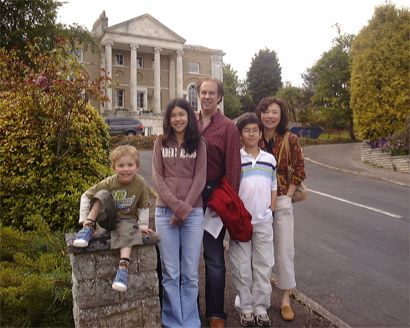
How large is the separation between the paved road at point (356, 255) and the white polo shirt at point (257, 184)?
63.2 inches

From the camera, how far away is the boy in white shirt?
12.1ft

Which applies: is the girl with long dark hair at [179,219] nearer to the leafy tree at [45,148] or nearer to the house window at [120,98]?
the leafy tree at [45,148]

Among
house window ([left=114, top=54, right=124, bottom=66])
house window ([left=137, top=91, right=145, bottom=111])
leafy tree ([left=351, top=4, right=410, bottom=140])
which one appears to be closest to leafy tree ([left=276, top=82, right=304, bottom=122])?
house window ([left=137, top=91, right=145, bottom=111])

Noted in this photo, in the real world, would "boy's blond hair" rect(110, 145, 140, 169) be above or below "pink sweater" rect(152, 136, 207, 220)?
above

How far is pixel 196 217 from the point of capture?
11.1 feet

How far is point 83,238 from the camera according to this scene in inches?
115

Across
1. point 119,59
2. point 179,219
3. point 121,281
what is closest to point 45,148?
point 179,219

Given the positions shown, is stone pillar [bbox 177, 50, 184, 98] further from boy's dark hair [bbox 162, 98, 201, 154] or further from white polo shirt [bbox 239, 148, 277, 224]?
boy's dark hair [bbox 162, 98, 201, 154]

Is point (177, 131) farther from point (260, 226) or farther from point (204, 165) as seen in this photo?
point (260, 226)

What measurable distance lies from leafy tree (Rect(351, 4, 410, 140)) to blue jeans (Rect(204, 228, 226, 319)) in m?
15.6

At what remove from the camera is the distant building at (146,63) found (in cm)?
4066

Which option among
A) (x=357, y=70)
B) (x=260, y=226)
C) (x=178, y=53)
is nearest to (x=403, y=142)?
(x=357, y=70)

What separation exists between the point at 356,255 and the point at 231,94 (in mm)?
51535

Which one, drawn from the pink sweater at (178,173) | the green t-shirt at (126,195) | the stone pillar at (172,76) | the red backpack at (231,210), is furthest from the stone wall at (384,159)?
the stone pillar at (172,76)
